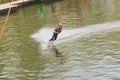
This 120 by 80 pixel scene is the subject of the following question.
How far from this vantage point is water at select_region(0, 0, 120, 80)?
2489 cm

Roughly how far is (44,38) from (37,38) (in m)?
0.76

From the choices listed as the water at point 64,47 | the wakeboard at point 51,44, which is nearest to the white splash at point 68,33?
the water at point 64,47

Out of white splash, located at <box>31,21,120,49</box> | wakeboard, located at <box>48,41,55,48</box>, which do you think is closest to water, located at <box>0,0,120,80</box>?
white splash, located at <box>31,21,120,49</box>

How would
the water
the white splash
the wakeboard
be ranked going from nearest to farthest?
the water < the wakeboard < the white splash

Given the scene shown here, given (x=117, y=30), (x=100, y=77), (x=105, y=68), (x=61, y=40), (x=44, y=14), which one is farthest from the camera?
(x=44, y=14)

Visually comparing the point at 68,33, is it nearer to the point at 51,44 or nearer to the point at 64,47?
the point at 51,44

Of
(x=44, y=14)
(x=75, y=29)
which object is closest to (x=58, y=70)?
(x=75, y=29)

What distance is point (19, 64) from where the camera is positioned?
27.4 meters

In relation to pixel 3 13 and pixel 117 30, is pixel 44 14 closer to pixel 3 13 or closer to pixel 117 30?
pixel 3 13

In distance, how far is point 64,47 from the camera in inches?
1273

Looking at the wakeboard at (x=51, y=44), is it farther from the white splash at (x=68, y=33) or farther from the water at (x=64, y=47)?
the water at (x=64, y=47)

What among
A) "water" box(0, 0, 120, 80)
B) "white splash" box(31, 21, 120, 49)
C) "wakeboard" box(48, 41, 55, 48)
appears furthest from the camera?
"white splash" box(31, 21, 120, 49)

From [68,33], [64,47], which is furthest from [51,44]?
[68,33]

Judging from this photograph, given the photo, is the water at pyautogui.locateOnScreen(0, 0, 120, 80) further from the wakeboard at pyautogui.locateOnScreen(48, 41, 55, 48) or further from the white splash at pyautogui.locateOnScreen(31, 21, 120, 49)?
the wakeboard at pyautogui.locateOnScreen(48, 41, 55, 48)
